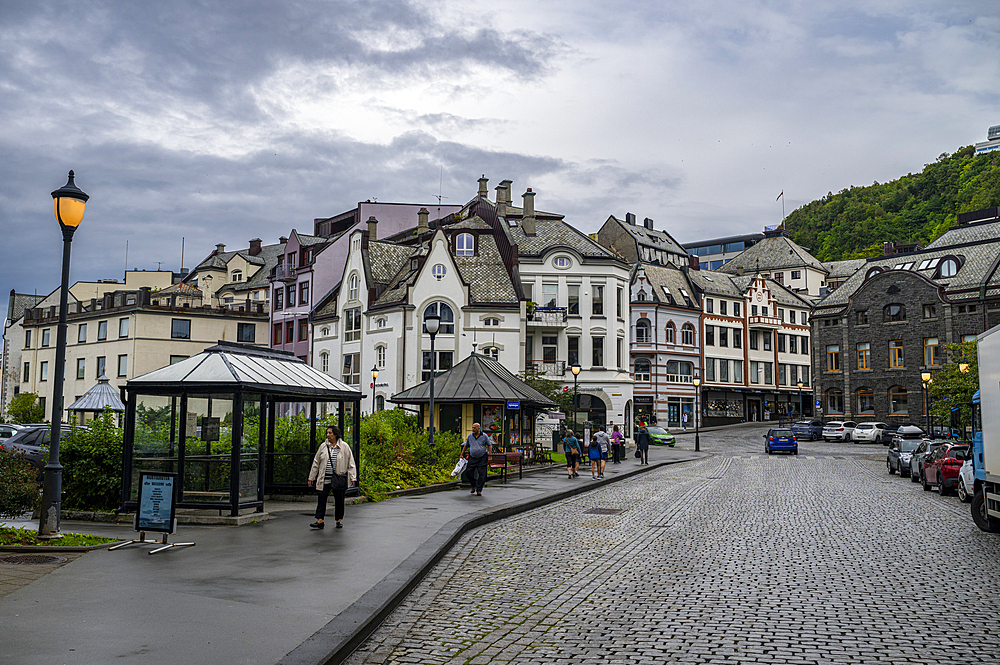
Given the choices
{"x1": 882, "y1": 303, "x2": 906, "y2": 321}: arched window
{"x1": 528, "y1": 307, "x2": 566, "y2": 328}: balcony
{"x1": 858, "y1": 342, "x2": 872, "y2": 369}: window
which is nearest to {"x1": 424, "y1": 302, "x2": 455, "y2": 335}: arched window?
{"x1": 528, "y1": 307, "x2": 566, "y2": 328}: balcony

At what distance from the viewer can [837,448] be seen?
57.7 metres

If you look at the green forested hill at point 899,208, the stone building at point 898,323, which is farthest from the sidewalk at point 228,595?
the green forested hill at point 899,208

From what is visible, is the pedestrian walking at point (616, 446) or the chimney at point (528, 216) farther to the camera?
the chimney at point (528, 216)

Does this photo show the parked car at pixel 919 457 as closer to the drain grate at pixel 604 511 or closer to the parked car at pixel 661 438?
the drain grate at pixel 604 511

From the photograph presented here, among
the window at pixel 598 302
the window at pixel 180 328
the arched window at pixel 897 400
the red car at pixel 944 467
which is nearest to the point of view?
the red car at pixel 944 467

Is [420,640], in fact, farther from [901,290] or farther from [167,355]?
[901,290]

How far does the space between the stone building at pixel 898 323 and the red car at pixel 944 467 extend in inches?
1735

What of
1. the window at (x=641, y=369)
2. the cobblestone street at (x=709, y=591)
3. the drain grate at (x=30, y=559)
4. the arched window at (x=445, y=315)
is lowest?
the cobblestone street at (x=709, y=591)

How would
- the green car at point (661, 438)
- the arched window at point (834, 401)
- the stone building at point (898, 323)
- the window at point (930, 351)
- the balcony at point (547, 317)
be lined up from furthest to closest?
the arched window at point (834, 401) < the window at point (930, 351) < the stone building at point (898, 323) < the green car at point (661, 438) < the balcony at point (547, 317)

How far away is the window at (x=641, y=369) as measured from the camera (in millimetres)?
77312

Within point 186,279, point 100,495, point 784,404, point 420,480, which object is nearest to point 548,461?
point 420,480

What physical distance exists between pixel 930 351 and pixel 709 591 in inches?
2608

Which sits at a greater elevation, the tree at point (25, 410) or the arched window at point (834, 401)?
the arched window at point (834, 401)

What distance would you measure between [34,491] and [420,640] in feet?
25.1
